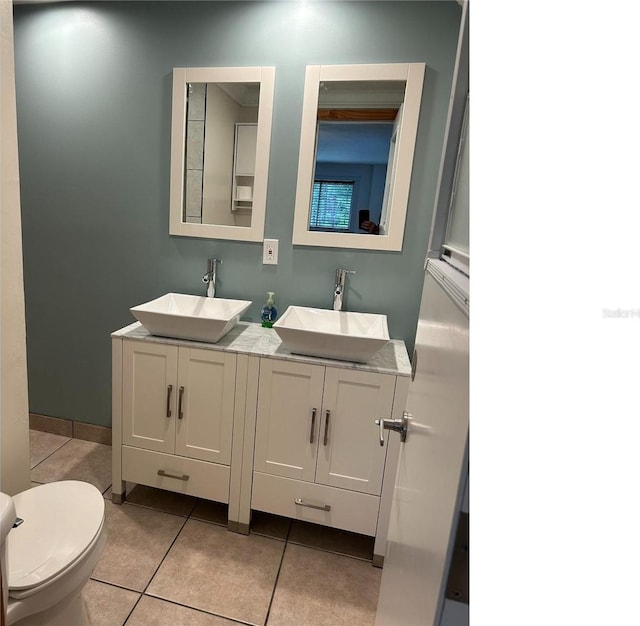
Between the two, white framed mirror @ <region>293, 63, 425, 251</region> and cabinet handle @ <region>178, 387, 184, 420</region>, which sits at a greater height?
white framed mirror @ <region>293, 63, 425, 251</region>

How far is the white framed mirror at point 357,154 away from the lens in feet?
5.54

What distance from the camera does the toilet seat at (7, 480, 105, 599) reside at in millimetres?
944

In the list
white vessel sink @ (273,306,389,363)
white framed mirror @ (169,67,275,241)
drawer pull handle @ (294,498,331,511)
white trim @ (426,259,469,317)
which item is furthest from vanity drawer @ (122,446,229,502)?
white trim @ (426,259,469,317)

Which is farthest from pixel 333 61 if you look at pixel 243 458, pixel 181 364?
pixel 243 458

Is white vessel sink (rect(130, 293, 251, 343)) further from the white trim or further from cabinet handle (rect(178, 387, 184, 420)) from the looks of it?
the white trim

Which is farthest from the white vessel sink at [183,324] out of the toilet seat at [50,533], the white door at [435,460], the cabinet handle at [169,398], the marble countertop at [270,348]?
the white door at [435,460]

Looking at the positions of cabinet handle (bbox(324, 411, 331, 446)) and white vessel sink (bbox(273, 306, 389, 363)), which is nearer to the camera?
white vessel sink (bbox(273, 306, 389, 363))

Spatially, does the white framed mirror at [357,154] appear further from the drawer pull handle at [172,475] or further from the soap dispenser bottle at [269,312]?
the drawer pull handle at [172,475]

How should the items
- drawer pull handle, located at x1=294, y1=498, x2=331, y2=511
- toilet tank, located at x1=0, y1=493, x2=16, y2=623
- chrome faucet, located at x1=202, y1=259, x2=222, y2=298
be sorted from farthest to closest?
chrome faucet, located at x1=202, y1=259, x2=222, y2=298 → drawer pull handle, located at x1=294, y1=498, x2=331, y2=511 → toilet tank, located at x1=0, y1=493, x2=16, y2=623

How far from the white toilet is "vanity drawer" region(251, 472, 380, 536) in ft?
2.18

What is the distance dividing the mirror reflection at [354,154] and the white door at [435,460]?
122 centimetres

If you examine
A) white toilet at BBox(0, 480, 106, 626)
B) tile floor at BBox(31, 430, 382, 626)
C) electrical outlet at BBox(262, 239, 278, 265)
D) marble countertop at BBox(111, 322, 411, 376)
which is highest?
electrical outlet at BBox(262, 239, 278, 265)
